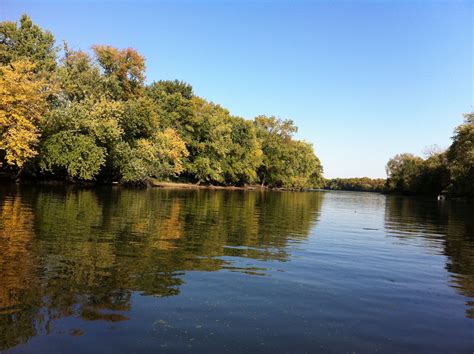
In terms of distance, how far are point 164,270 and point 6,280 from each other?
3752 mm

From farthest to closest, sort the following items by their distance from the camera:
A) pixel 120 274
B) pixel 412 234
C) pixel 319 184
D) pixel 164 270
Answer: pixel 319 184 → pixel 412 234 → pixel 164 270 → pixel 120 274

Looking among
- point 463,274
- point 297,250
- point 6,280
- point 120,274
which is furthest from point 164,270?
point 463,274

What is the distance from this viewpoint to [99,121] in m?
50.2

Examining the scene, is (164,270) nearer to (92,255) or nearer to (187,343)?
(92,255)

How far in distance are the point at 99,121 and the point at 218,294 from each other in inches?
1800

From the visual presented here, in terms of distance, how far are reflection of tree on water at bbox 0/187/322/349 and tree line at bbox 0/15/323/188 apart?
76.6 feet

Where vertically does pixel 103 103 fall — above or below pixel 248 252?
above

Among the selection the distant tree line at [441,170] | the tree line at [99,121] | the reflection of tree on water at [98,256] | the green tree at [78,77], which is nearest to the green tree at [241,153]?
the tree line at [99,121]

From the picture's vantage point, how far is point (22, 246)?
1209cm

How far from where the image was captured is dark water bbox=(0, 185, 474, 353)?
6527 mm

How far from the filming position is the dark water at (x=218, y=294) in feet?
21.4

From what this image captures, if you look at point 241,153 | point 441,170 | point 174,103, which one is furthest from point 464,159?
point 174,103

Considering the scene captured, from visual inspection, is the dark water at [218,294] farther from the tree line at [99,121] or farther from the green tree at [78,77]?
the green tree at [78,77]

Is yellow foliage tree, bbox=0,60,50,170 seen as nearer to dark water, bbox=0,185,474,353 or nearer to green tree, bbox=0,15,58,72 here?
green tree, bbox=0,15,58,72
